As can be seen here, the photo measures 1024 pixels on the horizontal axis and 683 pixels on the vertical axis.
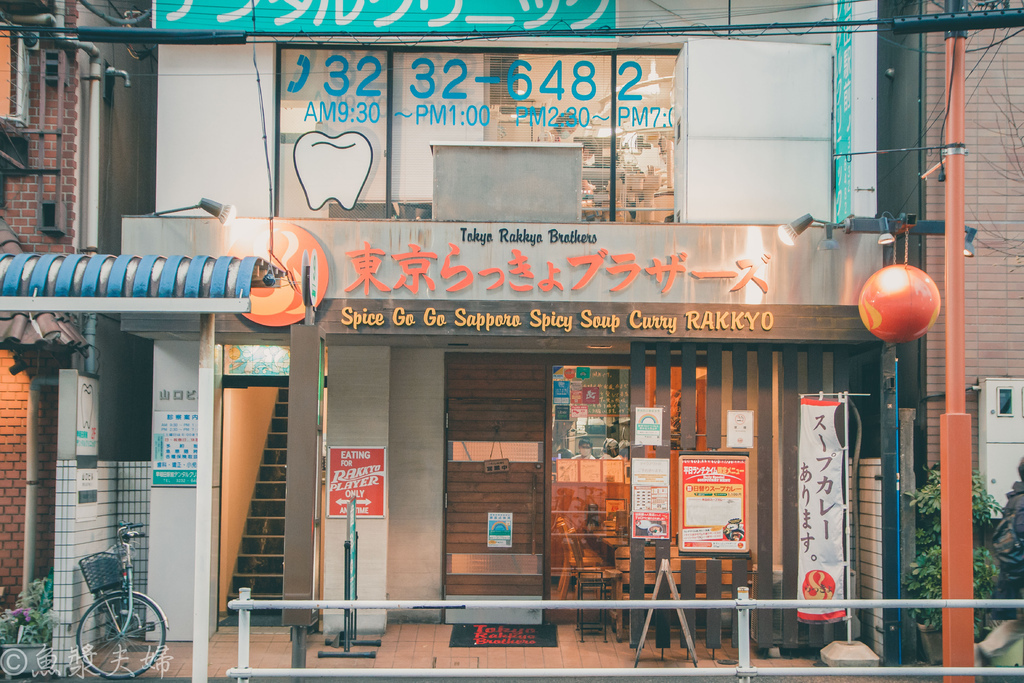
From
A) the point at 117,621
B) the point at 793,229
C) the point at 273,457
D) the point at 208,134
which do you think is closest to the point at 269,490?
the point at 273,457


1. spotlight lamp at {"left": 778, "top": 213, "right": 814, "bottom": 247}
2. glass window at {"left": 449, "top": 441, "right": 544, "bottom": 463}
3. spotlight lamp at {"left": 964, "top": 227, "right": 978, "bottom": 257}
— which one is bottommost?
glass window at {"left": 449, "top": 441, "right": 544, "bottom": 463}

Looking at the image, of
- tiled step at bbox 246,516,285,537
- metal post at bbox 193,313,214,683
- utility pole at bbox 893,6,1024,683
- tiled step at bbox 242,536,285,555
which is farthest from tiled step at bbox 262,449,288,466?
utility pole at bbox 893,6,1024,683

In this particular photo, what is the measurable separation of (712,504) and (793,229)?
3.37 m

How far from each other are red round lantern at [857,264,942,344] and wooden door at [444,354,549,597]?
4296 mm

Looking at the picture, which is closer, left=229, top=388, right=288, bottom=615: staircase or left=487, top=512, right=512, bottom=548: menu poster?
left=487, top=512, right=512, bottom=548: menu poster

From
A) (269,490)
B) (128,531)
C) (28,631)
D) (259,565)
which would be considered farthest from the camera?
(269,490)

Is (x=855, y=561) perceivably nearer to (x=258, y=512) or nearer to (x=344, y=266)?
(x=344, y=266)

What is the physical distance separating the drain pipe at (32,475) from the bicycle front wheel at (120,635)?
1098 millimetres

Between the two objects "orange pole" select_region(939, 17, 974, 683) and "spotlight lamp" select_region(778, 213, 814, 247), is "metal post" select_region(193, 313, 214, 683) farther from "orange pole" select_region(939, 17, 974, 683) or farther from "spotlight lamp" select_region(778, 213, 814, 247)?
"orange pole" select_region(939, 17, 974, 683)

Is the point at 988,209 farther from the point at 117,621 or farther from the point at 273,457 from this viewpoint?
the point at 117,621

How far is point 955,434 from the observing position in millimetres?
7602

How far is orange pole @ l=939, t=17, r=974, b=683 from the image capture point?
753 cm

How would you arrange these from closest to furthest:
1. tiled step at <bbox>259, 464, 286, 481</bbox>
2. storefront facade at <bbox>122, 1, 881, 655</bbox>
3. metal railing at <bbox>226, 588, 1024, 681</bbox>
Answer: metal railing at <bbox>226, 588, 1024, 681</bbox> < storefront facade at <bbox>122, 1, 881, 655</bbox> < tiled step at <bbox>259, 464, 286, 481</bbox>

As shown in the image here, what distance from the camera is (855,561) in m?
9.57
